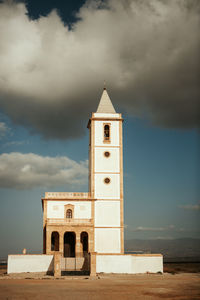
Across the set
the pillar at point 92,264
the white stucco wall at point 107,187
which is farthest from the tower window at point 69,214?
the pillar at point 92,264

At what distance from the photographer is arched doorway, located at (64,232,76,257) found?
44531 millimetres

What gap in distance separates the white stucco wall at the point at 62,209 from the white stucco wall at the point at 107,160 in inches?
179

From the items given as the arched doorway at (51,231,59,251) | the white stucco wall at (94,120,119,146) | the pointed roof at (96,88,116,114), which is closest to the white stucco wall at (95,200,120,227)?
the arched doorway at (51,231,59,251)

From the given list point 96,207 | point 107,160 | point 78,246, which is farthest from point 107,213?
point 107,160

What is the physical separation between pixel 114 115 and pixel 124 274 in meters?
19.3

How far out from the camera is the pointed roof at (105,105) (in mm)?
48406

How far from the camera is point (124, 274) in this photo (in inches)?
1469

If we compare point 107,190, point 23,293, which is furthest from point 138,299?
point 107,190

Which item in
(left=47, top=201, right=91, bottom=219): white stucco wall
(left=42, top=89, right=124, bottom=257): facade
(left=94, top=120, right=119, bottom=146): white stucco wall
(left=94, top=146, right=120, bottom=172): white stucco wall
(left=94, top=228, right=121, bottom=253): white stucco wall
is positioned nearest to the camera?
(left=42, top=89, right=124, bottom=257): facade

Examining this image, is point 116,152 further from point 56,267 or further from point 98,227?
point 56,267

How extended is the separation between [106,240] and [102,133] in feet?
41.5

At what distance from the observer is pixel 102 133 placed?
47.2m

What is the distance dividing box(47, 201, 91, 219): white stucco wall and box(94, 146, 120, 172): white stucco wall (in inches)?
179

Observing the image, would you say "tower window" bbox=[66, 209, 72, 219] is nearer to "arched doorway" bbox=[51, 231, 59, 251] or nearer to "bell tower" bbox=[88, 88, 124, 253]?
"arched doorway" bbox=[51, 231, 59, 251]
